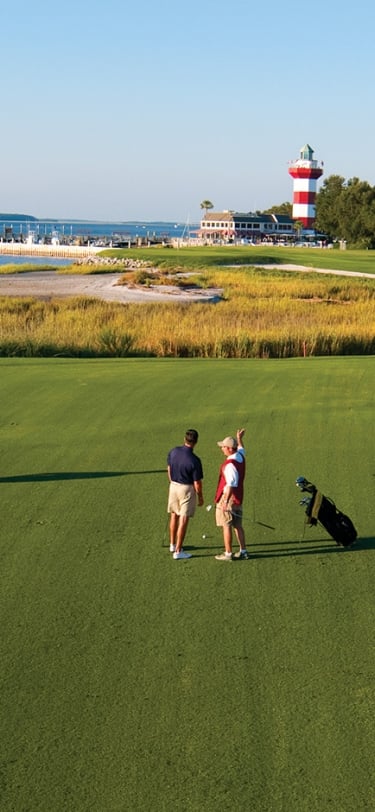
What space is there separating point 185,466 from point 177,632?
1872 millimetres

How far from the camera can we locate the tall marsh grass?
29.1m

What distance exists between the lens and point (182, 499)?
10.6 metres

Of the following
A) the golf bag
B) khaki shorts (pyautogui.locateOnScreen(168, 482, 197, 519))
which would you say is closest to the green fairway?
the golf bag

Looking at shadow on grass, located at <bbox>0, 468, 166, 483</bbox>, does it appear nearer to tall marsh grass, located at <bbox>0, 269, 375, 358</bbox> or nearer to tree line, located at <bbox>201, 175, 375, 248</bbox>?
tall marsh grass, located at <bbox>0, 269, 375, 358</bbox>

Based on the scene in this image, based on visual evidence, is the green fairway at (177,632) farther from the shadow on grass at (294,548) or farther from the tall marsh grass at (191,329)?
the tall marsh grass at (191,329)

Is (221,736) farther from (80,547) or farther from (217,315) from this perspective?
(217,315)

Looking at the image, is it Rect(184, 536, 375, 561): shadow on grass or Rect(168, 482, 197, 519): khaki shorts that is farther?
Rect(184, 536, 375, 561): shadow on grass

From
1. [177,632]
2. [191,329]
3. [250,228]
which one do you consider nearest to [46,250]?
[250,228]

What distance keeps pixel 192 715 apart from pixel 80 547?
3.89 meters

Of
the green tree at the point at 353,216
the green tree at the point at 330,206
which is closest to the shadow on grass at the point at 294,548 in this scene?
the green tree at the point at 353,216

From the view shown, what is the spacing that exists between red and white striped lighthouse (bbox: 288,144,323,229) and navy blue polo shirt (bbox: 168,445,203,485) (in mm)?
155311

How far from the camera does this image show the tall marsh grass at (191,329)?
29.1 m

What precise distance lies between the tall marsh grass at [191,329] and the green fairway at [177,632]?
1192 centimetres

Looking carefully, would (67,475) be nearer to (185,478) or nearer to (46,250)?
(185,478)
